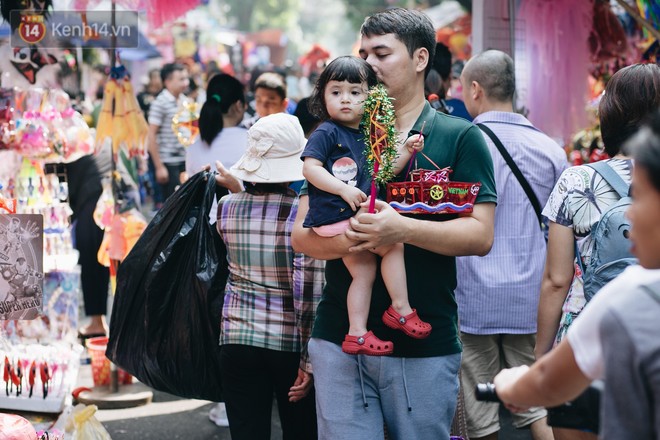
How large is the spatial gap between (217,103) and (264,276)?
2379 millimetres

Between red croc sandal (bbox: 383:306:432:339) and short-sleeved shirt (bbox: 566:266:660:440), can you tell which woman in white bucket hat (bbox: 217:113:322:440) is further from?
short-sleeved shirt (bbox: 566:266:660:440)

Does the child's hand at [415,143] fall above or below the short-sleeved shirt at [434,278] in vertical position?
above

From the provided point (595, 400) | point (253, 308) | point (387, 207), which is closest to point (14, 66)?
point (253, 308)

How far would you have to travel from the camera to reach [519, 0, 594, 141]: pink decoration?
616 centimetres

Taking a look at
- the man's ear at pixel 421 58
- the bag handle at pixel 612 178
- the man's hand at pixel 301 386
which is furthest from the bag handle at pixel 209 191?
the bag handle at pixel 612 178

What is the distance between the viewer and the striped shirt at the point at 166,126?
9.74 meters

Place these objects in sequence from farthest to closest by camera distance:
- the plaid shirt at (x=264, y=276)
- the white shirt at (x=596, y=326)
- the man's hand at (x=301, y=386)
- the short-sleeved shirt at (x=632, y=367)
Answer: the plaid shirt at (x=264, y=276) < the man's hand at (x=301, y=386) < the white shirt at (x=596, y=326) < the short-sleeved shirt at (x=632, y=367)

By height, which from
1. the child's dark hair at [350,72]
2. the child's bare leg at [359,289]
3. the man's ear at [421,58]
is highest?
the man's ear at [421,58]

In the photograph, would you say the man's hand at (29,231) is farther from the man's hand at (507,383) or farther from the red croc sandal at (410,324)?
the man's hand at (507,383)

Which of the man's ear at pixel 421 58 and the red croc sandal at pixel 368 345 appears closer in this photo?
the red croc sandal at pixel 368 345

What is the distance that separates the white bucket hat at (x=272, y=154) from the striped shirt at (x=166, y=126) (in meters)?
6.02

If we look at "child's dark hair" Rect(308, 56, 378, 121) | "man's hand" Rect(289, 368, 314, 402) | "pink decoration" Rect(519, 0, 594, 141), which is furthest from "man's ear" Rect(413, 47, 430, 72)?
"pink decoration" Rect(519, 0, 594, 141)

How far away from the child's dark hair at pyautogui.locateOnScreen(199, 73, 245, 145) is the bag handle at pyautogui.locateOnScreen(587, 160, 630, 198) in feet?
10.3

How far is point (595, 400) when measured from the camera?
172 cm
